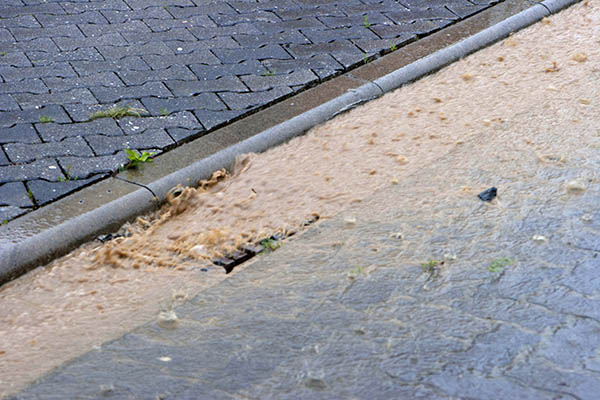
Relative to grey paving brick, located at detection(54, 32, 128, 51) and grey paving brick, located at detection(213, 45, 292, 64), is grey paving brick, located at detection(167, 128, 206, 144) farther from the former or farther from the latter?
grey paving brick, located at detection(54, 32, 128, 51)

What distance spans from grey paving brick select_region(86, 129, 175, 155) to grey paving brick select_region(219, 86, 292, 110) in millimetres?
508

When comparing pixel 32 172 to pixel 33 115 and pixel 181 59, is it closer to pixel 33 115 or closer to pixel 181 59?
pixel 33 115

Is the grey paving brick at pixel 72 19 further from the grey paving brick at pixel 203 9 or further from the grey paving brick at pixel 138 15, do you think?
the grey paving brick at pixel 203 9

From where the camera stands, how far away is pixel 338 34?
17.9ft

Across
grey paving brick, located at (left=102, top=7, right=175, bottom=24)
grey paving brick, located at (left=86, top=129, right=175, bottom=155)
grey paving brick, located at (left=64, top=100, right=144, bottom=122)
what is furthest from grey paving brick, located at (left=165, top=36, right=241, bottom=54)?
grey paving brick, located at (left=86, top=129, right=175, bottom=155)

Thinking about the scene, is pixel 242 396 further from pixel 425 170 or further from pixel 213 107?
pixel 213 107

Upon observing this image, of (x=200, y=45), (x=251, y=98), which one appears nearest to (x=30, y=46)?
(x=200, y=45)

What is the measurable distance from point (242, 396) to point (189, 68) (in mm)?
2841

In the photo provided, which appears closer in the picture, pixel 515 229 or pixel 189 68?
pixel 515 229

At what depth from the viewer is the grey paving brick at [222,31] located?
542 centimetres

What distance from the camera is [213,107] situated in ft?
14.8

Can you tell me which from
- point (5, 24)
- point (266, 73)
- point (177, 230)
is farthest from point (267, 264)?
point (5, 24)

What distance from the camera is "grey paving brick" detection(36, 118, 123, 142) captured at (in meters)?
4.20

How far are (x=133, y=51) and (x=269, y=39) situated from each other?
92cm
